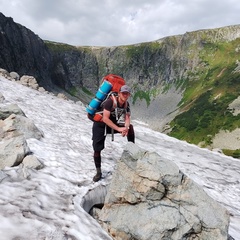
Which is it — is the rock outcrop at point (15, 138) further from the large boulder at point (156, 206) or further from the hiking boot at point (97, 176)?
the large boulder at point (156, 206)

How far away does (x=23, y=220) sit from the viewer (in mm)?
6598

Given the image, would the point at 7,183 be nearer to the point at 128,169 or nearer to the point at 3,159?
the point at 3,159

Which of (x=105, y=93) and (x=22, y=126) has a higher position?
(x=105, y=93)

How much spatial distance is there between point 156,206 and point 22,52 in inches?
6200

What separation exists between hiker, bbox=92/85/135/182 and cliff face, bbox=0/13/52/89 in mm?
122966

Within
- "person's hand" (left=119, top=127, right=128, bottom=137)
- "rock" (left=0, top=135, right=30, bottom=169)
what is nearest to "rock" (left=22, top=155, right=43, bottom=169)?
"rock" (left=0, top=135, right=30, bottom=169)

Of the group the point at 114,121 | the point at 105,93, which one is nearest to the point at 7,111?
the point at 105,93

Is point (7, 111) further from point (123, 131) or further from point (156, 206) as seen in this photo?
point (156, 206)

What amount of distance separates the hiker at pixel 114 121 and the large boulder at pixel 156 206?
5.14 ft

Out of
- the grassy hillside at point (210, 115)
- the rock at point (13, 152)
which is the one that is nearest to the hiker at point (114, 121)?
the rock at point (13, 152)

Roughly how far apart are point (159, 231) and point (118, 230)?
105 centimetres

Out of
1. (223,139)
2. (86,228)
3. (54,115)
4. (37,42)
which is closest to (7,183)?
(86,228)

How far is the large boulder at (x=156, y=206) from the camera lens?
22.4 feet

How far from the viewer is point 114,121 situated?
32.1 feet
